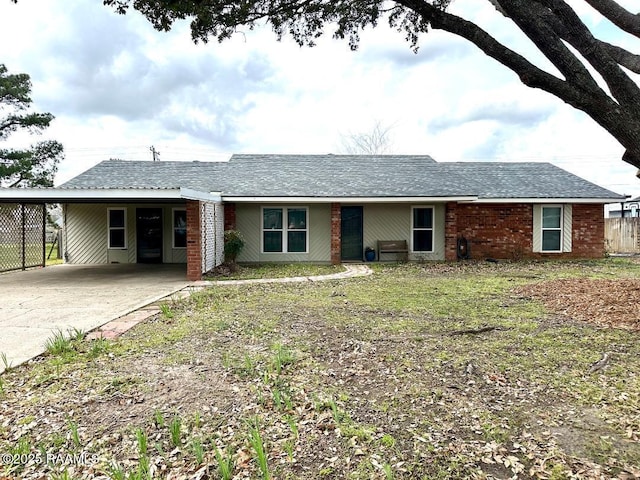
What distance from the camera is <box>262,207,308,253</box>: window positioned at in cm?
1436

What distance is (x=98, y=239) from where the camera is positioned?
15.0 metres

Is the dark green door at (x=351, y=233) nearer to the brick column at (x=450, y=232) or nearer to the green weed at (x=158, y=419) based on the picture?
the brick column at (x=450, y=232)

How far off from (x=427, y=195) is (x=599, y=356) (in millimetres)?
9380

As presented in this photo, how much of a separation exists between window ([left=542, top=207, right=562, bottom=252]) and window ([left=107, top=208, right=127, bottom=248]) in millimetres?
14854

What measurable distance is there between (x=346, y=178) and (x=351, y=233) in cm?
220

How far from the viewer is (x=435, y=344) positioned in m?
4.99

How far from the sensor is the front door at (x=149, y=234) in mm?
14859

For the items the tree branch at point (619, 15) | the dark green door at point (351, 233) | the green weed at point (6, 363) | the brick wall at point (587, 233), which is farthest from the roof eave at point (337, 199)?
the green weed at point (6, 363)

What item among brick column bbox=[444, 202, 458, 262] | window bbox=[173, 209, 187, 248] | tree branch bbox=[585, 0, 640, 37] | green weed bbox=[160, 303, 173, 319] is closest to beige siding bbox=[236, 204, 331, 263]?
window bbox=[173, 209, 187, 248]

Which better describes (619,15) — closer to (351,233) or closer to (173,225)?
(351,233)

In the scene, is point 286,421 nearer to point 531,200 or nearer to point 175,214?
point 175,214

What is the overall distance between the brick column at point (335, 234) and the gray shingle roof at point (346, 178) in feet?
1.84

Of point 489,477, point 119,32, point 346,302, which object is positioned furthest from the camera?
point 119,32

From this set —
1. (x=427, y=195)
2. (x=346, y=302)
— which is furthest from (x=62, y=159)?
(x=346, y=302)
